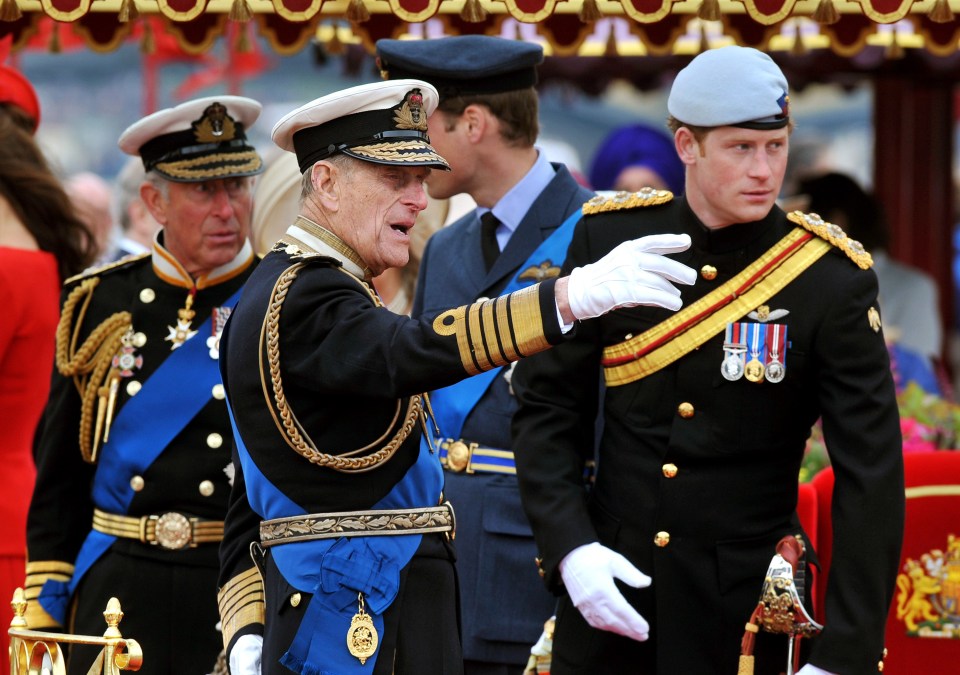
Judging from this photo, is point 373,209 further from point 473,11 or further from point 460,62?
point 460,62

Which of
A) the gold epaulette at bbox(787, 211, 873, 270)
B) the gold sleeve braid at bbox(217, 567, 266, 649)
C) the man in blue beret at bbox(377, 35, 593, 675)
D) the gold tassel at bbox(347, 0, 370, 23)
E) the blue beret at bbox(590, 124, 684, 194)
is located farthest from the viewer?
the blue beret at bbox(590, 124, 684, 194)

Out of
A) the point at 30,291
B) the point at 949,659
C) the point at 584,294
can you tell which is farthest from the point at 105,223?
the point at 584,294

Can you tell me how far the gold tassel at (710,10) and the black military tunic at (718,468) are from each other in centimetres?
61

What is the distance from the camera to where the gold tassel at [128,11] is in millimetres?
3902

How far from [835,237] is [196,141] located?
1751 millimetres

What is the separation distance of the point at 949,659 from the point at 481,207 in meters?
1.73

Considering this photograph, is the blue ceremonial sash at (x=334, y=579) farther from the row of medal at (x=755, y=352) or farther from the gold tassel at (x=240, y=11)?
the gold tassel at (x=240, y=11)

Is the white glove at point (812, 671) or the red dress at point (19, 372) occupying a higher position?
the red dress at point (19, 372)

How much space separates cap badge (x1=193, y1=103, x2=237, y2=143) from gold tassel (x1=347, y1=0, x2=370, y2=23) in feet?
1.88

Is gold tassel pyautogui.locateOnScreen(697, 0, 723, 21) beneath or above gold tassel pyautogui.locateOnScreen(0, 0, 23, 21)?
beneath

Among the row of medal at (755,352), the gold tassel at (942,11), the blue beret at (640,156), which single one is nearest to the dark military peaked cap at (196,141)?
the row of medal at (755,352)

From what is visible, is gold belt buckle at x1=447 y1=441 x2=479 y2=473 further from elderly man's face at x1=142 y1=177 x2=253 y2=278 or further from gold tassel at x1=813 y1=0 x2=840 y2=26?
gold tassel at x1=813 y1=0 x2=840 y2=26

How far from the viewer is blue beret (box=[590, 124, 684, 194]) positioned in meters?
8.31

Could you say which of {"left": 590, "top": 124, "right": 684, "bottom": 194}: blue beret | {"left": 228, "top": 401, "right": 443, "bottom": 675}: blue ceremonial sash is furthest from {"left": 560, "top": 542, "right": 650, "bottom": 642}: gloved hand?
{"left": 590, "top": 124, "right": 684, "bottom": 194}: blue beret
